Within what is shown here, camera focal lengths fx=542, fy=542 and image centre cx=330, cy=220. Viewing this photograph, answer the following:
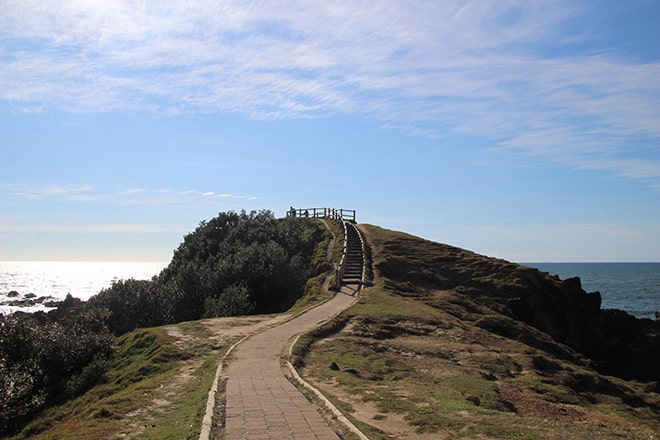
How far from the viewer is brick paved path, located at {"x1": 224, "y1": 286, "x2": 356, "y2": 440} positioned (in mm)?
9930

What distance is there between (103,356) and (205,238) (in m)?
28.3

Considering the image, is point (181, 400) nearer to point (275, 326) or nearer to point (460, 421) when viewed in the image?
point (460, 421)

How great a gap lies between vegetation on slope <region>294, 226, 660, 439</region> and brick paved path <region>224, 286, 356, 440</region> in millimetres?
921

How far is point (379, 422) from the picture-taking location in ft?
37.4

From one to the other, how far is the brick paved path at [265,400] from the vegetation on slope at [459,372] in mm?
921

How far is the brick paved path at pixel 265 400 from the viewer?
993cm

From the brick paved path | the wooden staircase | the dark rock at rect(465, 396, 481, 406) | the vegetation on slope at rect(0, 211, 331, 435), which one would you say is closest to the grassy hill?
the dark rock at rect(465, 396, 481, 406)

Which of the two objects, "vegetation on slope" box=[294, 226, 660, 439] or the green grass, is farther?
"vegetation on slope" box=[294, 226, 660, 439]

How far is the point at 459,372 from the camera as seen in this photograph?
58.9ft

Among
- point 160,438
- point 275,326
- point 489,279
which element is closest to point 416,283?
point 489,279

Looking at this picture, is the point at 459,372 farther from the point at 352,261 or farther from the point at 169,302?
the point at 352,261

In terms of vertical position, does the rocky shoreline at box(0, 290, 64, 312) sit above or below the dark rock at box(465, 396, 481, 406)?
below

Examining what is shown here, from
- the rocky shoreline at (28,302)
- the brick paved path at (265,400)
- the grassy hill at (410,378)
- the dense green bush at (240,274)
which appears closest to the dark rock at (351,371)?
the grassy hill at (410,378)

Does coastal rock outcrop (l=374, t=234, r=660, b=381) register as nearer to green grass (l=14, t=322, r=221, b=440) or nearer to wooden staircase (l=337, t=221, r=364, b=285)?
wooden staircase (l=337, t=221, r=364, b=285)
